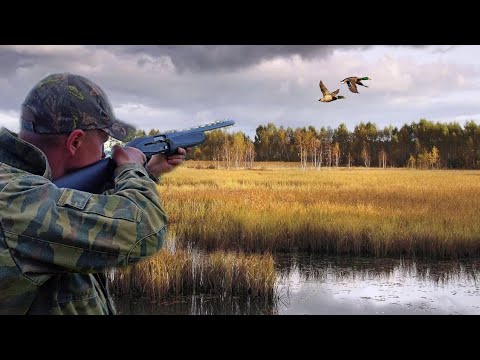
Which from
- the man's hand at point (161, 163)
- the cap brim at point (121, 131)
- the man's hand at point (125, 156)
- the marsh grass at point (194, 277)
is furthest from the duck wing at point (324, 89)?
the man's hand at point (125, 156)

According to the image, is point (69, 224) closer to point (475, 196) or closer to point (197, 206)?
point (197, 206)

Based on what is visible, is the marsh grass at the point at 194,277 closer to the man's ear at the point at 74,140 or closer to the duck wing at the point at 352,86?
the duck wing at the point at 352,86

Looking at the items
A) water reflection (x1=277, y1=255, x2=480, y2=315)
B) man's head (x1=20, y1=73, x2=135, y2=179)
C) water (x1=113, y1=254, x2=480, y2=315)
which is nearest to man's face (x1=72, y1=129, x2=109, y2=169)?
man's head (x1=20, y1=73, x2=135, y2=179)

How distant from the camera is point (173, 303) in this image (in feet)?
16.8

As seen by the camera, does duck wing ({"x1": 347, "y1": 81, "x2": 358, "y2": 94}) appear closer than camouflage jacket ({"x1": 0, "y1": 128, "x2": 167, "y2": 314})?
No

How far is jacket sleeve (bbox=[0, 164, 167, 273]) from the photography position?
2.88ft

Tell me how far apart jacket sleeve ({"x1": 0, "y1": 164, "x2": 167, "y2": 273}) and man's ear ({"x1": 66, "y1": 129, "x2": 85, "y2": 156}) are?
0.09m

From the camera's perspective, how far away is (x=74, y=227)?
2.91ft

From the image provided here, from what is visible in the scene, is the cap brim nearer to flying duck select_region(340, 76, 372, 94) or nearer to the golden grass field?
flying duck select_region(340, 76, 372, 94)

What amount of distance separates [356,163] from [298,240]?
4.07 feet

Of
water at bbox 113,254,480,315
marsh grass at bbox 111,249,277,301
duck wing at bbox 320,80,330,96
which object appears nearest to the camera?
duck wing at bbox 320,80,330,96

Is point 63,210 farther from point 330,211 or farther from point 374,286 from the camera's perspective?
point 330,211

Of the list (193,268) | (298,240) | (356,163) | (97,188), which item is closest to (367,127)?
(356,163)

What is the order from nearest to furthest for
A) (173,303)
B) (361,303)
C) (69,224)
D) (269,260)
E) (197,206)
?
1. (69,224)
2. (173,303)
3. (269,260)
4. (361,303)
5. (197,206)
